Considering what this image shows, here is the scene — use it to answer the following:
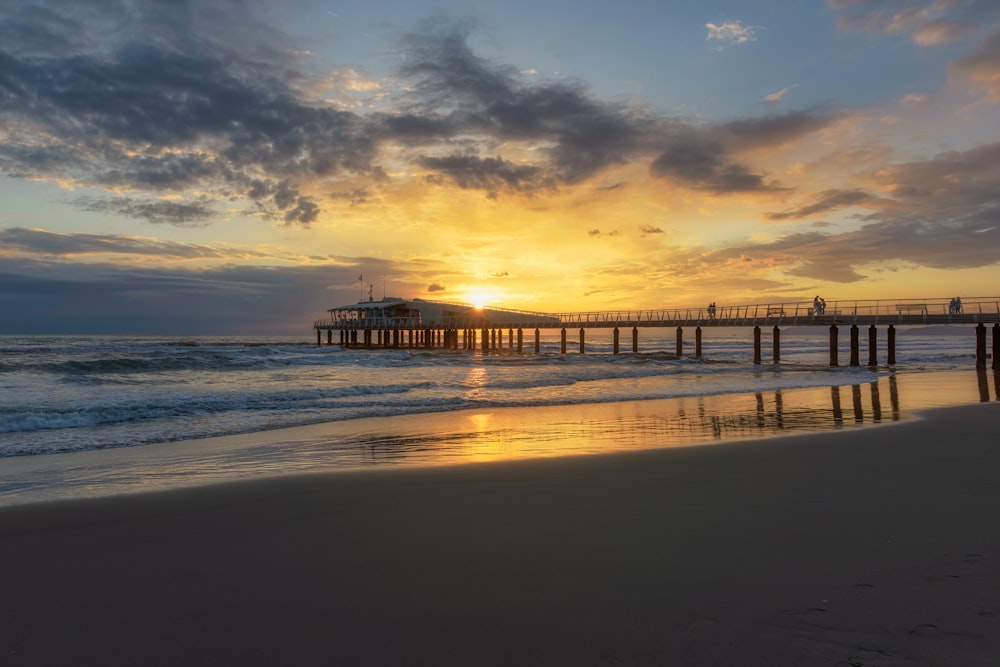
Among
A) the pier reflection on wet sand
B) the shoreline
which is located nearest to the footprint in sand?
the shoreline

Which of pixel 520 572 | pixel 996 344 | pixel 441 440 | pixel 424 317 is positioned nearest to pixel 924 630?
pixel 520 572

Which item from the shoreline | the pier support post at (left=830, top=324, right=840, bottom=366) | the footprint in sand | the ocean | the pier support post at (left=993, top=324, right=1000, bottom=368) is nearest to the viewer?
the footprint in sand

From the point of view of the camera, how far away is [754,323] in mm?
43625

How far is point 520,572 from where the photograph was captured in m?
3.90

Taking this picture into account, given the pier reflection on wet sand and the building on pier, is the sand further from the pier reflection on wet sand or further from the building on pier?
the building on pier

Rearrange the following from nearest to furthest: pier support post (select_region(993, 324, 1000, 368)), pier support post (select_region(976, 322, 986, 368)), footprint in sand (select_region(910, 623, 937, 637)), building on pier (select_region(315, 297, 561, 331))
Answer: footprint in sand (select_region(910, 623, 937, 637)), pier support post (select_region(976, 322, 986, 368)), pier support post (select_region(993, 324, 1000, 368)), building on pier (select_region(315, 297, 561, 331))

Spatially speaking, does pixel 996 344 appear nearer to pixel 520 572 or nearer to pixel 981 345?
pixel 981 345

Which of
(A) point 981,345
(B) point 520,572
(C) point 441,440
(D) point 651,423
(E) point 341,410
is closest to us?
(B) point 520,572

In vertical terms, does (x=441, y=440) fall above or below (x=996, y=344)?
below

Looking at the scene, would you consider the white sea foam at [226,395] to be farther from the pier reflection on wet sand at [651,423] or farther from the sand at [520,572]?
the sand at [520,572]

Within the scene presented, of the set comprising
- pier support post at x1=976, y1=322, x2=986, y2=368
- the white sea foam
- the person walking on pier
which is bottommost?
the white sea foam

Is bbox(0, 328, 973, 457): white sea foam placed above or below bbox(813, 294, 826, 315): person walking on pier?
below

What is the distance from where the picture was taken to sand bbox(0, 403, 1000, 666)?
298 centimetres

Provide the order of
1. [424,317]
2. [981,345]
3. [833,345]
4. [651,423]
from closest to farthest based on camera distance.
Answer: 1. [651,423]
2. [981,345]
3. [833,345]
4. [424,317]
